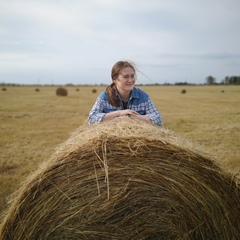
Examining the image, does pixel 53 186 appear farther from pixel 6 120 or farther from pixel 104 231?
pixel 6 120

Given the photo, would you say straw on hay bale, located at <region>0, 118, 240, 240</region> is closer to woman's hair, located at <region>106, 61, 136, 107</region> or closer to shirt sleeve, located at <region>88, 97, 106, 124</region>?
shirt sleeve, located at <region>88, 97, 106, 124</region>

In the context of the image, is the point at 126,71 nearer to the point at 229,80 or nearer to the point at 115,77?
the point at 115,77

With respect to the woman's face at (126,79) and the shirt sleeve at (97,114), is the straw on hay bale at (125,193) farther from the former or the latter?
the woman's face at (126,79)

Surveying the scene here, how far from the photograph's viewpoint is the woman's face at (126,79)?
400cm

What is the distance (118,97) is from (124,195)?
195 cm

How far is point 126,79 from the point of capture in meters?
4.03

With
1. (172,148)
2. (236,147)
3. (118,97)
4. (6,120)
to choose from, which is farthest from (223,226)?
(6,120)

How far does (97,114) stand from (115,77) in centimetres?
63

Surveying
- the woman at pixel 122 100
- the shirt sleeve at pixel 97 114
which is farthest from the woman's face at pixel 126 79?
the shirt sleeve at pixel 97 114

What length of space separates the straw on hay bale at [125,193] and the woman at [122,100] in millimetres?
1177

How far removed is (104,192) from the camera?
2.64 metres

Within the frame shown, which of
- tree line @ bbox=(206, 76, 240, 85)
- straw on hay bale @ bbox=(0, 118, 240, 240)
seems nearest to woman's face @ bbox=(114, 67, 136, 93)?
straw on hay bale @ bbox=(0, 118, 240, 240)

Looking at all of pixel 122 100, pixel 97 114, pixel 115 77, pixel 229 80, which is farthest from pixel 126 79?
pixel 229 80

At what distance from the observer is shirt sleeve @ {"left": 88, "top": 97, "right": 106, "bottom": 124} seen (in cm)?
391
